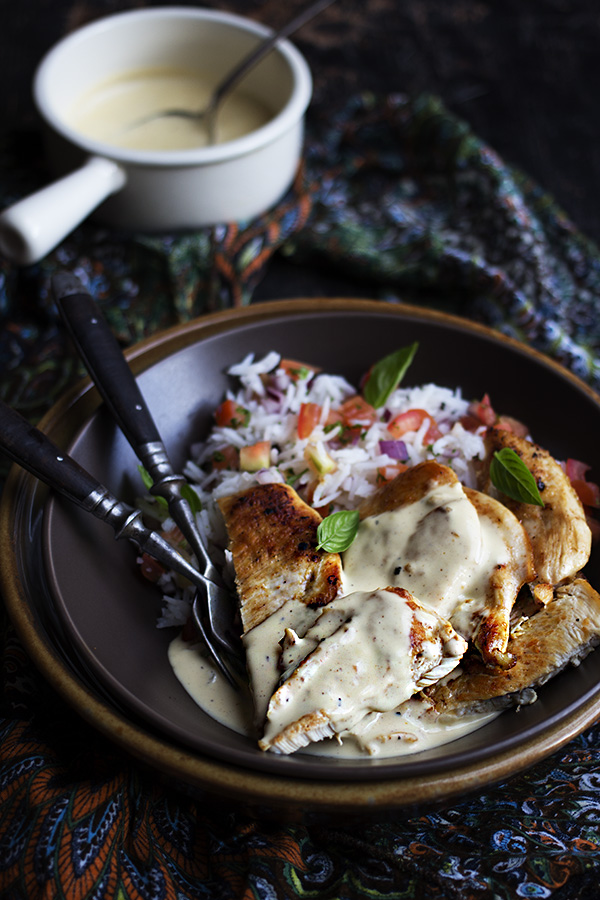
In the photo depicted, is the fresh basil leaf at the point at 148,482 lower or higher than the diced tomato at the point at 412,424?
higher

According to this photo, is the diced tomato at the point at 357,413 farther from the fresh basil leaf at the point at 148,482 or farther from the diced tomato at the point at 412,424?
the fresh basil leaf at the point at 148,482

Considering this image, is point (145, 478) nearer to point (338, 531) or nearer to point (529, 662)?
point (338, 531)

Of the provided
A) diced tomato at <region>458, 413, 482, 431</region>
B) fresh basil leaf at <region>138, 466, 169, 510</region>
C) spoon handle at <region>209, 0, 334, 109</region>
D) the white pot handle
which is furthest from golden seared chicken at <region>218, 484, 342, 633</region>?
spoon handle at <region>209, 0, 334, 109</region>

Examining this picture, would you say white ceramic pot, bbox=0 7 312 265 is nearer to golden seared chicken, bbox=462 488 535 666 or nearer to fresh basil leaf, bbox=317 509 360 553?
fresh basil leaf, bbox=317 509 360 553

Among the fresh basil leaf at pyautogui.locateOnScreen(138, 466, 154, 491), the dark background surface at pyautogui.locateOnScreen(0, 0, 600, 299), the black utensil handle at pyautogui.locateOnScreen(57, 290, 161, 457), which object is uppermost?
the black utensil handle at pyautogui.locateOnScreen(57, 290, 161, 457)

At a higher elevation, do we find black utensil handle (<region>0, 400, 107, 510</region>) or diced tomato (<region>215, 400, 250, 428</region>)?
black utensil handle (<region>0, 400, 107, 510</region>)

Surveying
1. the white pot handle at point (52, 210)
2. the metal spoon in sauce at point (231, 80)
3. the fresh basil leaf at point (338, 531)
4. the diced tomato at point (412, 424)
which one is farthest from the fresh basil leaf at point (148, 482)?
the metal spoon in sauce at point (231, 80)

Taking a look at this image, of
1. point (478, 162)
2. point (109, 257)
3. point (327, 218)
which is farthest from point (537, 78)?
point (109, 257)
